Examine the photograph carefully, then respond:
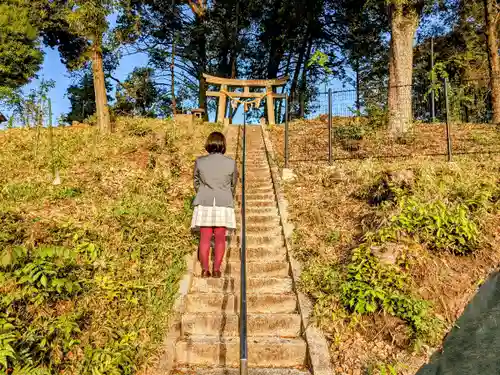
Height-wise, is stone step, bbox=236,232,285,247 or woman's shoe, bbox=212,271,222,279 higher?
stone step, bbox=236,232,285,247

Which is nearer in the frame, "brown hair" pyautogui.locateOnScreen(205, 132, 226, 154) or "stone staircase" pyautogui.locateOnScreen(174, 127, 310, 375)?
"stone staircase" pyautogui.locateOnScreen(174, 127, 310, 375)

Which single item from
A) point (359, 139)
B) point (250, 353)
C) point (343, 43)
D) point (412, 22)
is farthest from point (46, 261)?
point (343, 43)

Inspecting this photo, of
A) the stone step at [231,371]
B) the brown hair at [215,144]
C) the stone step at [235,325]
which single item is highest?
the brown hair at [215,144]

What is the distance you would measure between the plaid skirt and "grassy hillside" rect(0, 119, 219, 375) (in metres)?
0.71

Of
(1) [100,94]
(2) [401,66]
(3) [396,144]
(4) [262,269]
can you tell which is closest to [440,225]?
(4) [262,269]

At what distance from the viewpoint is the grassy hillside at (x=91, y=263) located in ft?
10.7

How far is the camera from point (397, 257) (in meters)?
4.27

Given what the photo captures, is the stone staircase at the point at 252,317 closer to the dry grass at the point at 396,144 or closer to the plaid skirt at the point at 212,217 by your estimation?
the plaid skirt at the point at 212,217

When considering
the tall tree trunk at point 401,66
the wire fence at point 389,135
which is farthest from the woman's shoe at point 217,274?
the tall tree trunk at point 401,66

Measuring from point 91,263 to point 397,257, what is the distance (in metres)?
3.68

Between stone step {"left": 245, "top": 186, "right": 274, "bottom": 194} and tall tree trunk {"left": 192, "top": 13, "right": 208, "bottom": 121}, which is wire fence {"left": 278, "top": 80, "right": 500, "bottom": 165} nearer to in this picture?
stone step {"left": 245, "top": 186, "right": 274, "bottom": 194}

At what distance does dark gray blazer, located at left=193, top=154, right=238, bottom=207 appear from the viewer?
4508mm

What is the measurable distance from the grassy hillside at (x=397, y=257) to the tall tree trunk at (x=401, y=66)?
3699 mm

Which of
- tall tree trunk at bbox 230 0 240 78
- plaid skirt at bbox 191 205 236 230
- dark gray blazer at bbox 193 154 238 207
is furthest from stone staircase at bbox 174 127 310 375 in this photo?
tall tree trunk at bbox 230 0 240 78
